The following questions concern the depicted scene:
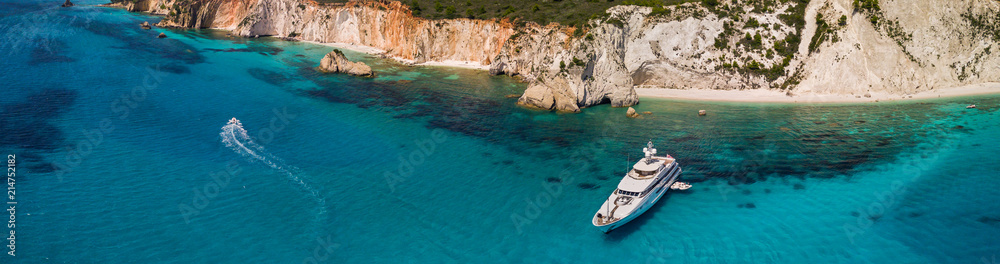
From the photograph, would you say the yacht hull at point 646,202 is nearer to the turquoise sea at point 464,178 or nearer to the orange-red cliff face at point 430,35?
the turquoise sea at point 464,178

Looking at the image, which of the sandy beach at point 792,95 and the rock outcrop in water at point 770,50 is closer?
the sandy beach at point 792,95

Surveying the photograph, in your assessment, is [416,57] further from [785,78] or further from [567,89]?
[785,78]

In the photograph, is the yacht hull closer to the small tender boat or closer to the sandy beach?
the small tender boat

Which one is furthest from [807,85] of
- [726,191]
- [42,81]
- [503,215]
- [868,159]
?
[42,81]

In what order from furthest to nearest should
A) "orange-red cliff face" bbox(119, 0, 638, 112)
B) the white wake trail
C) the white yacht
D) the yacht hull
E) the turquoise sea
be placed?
"orange-red cliff face" bbox(119, 0, 638, 112)
the white wake trail
the white yacht
the yacht hull
the turquoise sea

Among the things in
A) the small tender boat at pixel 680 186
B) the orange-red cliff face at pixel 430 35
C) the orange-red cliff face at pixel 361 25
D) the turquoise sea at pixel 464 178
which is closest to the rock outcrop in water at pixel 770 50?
the orange-red cliff face at pixel 430 35

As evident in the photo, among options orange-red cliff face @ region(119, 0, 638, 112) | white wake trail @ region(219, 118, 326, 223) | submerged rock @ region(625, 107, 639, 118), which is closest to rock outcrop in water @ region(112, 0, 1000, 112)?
orange-red cliff face @ region(119, 0, 638, 112)
